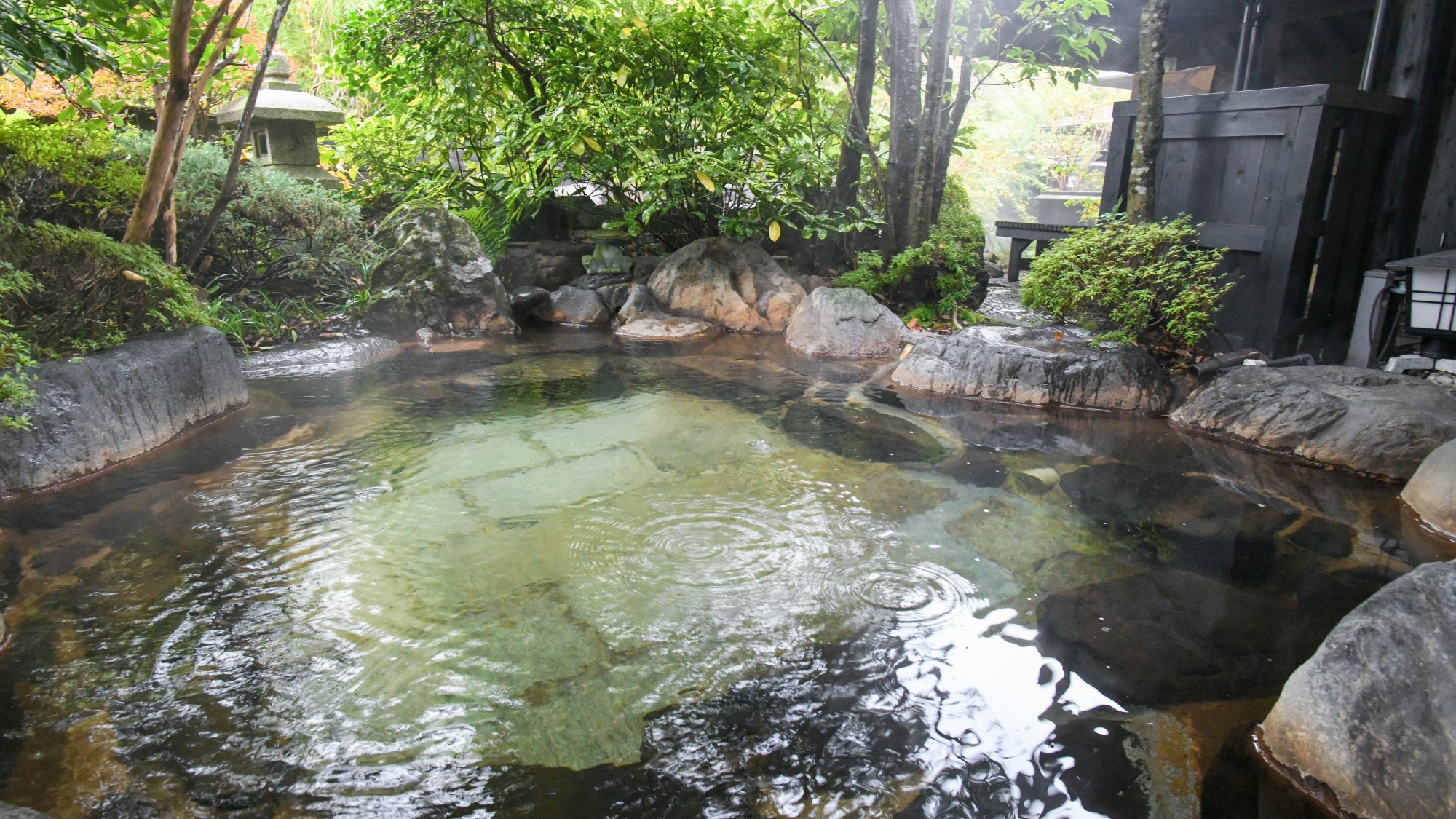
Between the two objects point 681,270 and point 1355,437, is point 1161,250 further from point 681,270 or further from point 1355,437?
point 681,270

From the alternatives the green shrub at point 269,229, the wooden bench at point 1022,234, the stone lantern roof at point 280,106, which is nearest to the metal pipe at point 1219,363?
the wooden bench at point 1022,234

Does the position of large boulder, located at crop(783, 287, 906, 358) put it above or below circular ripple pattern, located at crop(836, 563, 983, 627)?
above

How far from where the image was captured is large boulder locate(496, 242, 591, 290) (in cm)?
1086

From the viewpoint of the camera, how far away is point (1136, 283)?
6762 millimetres

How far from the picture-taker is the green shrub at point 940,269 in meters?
9.33

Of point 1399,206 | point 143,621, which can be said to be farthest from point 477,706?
point 1399,206

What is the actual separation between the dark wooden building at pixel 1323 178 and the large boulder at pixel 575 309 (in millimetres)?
6189

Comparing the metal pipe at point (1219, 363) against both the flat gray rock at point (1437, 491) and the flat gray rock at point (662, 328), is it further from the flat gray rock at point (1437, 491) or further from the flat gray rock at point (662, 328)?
the flat gray rock at point (662, 328)

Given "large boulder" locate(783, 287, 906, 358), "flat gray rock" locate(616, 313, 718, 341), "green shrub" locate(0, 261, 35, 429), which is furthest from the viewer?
"flat gray rock" locate(616, 313, 718, 341)

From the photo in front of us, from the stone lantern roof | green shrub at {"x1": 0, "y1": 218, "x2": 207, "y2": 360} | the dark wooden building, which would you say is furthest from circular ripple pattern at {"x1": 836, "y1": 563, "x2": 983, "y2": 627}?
the stone lantern roof

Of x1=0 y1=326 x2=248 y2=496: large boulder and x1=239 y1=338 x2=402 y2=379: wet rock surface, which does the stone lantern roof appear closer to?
x1=239 y1=338 x2=402 y2=379: wet rock surface

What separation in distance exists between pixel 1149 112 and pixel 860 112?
3.76m

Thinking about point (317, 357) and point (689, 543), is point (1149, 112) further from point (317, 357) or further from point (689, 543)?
point (317, 357)

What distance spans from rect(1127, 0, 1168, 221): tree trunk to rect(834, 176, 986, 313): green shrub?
2.18 m
